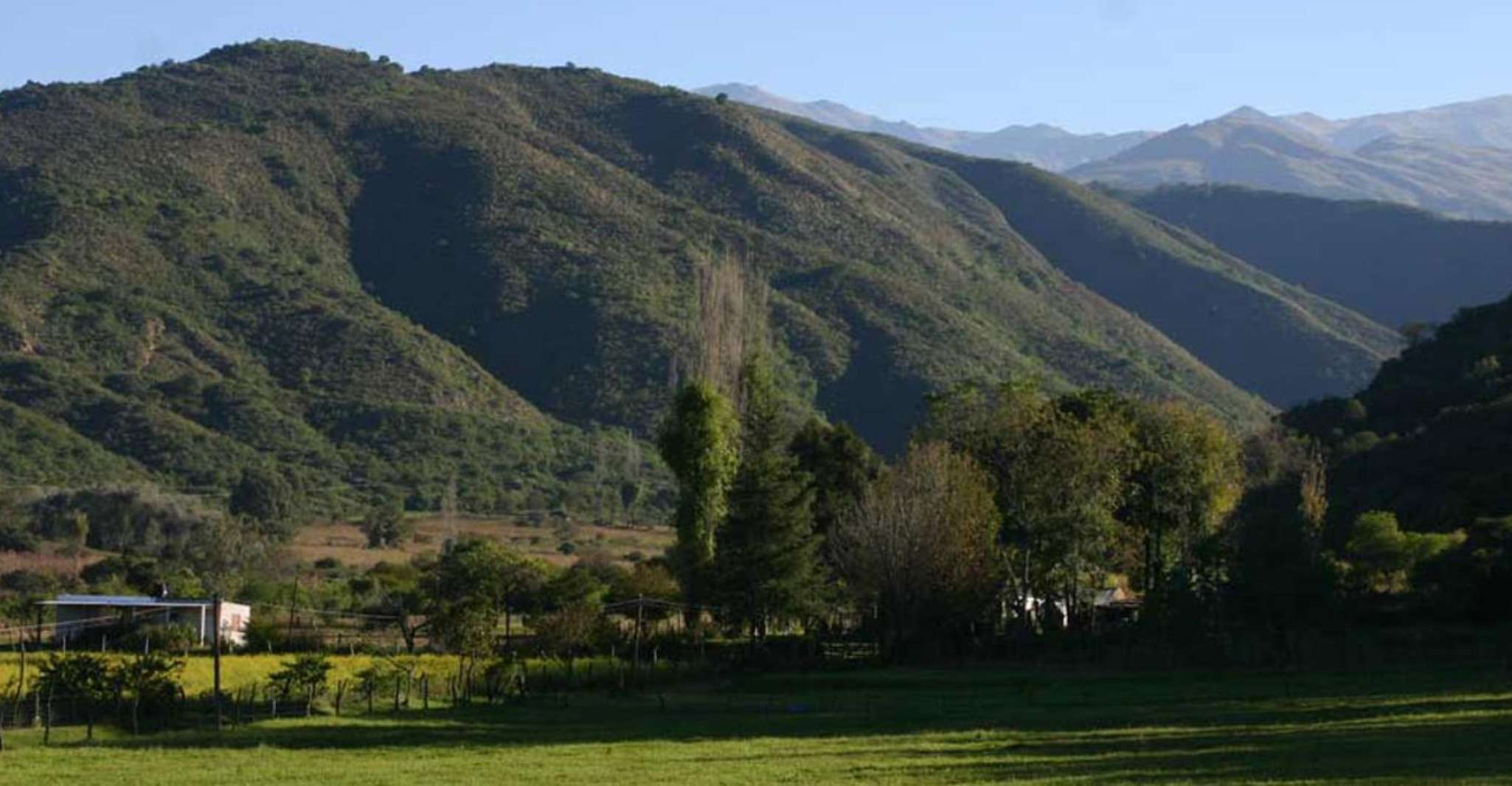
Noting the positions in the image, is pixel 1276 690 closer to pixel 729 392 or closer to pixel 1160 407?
pixel 1160 407

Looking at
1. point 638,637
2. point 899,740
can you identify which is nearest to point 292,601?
point 638,637

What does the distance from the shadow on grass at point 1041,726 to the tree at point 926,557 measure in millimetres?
8825

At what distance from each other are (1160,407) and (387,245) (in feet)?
272

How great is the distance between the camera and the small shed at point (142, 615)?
66.0 meters

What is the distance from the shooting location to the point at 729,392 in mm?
89250

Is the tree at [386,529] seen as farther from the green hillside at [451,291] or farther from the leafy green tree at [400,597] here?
the leafy green tree at [400,597]

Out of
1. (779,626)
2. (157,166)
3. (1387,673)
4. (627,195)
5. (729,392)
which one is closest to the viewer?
(1387,673)

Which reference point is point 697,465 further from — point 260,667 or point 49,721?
point 49,721

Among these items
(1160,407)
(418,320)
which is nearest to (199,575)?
(1160,407)

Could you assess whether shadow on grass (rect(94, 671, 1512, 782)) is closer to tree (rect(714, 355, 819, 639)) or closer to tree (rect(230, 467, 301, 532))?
tree (rect(714, 355, 819, 639))

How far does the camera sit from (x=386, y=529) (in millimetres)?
103750

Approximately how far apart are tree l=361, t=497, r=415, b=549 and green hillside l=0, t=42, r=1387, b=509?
795 cm

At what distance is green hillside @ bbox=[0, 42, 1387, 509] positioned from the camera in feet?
384

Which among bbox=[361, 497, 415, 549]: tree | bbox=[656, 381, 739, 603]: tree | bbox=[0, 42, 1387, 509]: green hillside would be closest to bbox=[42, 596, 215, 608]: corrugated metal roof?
bbox=[656, 381, 739, 603]: tree
